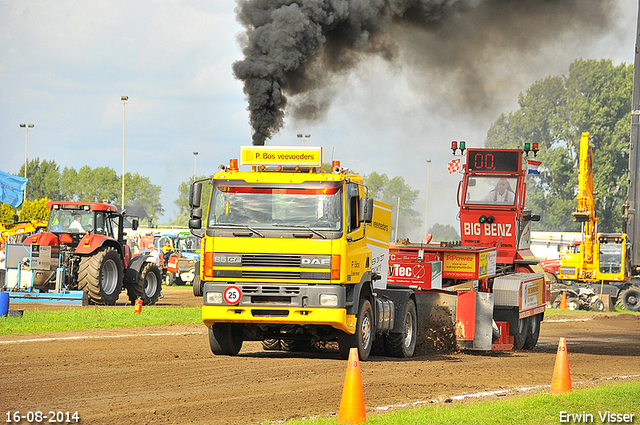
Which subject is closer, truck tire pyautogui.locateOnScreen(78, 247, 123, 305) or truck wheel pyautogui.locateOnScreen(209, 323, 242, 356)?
truck wheel pyautogui.locateOnScreen(209, 323, 242, 356)

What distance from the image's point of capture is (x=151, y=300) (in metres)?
24.1

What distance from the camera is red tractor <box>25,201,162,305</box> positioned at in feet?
69.0

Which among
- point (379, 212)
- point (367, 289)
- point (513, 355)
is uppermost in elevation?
point (379, 212)

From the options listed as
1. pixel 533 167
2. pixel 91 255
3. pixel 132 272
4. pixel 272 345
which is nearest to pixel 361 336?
pixel 272 345

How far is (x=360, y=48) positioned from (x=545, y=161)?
215 ft

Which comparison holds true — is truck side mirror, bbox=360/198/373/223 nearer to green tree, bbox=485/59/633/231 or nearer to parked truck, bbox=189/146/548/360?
parked truck, bbox=189/146/548/360

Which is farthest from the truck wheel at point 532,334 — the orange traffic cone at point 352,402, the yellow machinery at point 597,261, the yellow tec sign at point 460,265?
the yellow machinery at point 597,261

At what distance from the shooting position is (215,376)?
1016cm

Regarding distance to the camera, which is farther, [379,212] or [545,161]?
[545,161]

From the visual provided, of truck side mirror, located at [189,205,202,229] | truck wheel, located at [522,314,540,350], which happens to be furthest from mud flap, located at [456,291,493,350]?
truck side mirror, located at [189,205,202,229]

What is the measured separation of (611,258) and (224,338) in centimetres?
2485

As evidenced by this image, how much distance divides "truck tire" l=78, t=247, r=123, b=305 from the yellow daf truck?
395 inches

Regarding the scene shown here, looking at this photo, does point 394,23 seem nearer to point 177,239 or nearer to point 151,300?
point 151,300

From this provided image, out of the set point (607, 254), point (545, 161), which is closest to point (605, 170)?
point (545, 161)
